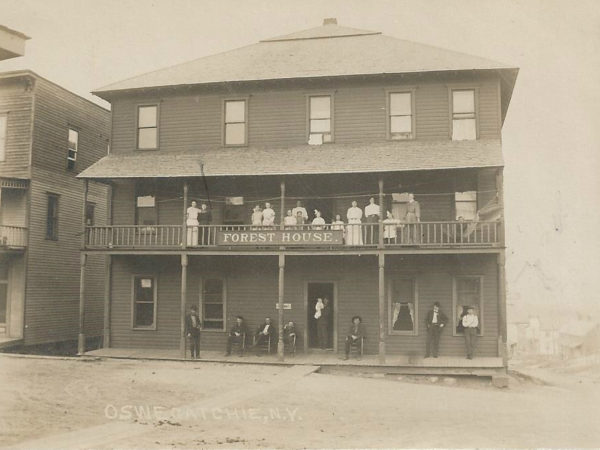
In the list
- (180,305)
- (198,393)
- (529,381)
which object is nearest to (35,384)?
(198,393)

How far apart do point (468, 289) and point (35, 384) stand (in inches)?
497

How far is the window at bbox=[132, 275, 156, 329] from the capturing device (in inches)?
856

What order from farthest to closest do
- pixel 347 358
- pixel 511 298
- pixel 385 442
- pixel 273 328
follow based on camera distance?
pixel 511 298 → pixel 273 328 → pixel 347 358 → pixel 385 442

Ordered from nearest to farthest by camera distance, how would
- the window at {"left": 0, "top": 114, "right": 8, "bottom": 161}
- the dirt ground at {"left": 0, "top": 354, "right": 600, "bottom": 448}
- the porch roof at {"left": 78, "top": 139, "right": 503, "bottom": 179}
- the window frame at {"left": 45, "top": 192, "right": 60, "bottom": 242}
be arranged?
1. the dirt ground at {"left": 0, "top": 354, "right": 600, "bottom": 448}
2. the porch roof at {"left": 78, "top": 139, "right": 503, "bottom": 179}
3. the window at {"left": 0, "top": 114, "right": 8, "bottom": 161}
4. the window frame at {"left": 45, "top": 192, "right": 60, "bottom": 242}

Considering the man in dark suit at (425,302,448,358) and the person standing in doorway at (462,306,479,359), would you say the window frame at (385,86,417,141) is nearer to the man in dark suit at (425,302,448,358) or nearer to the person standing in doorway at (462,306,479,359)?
the man in dark suit at (425,302,448,358)

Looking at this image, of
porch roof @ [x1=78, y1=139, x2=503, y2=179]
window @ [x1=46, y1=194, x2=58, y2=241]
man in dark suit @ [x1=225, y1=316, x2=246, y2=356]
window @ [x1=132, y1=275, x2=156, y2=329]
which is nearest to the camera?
porch roof @ [x1=78, y1=139, x2=503, y2=179]

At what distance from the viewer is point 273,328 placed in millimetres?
20219

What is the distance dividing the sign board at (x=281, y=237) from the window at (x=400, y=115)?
406cm

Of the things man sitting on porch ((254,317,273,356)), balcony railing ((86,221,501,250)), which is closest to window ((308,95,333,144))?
balcony railing ((86,221,501,250))

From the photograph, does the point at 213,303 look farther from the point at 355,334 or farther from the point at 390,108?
the point at 390,108

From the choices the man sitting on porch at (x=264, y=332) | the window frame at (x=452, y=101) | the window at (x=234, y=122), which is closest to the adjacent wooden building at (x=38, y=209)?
the window at (x=234, y=122)

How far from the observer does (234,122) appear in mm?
21547

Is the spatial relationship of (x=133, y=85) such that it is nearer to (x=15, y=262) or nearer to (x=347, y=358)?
(x=15, y=262)

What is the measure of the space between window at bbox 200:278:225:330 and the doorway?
9.59 ft
